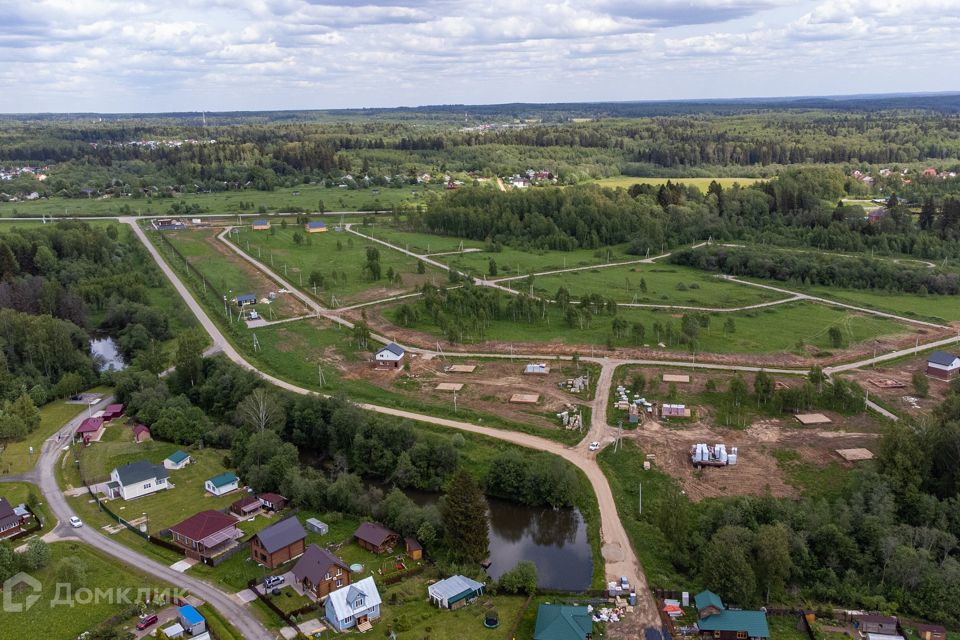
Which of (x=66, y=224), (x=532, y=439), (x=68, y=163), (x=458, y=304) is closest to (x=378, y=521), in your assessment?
A: (x=532, y=439)

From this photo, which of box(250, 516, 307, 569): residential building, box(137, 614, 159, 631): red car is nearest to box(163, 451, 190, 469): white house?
box(250, 516, 307, 569): residential building

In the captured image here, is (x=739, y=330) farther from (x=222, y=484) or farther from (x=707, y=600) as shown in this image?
(x=222, y=484)

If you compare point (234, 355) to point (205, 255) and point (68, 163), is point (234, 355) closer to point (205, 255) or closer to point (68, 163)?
point (205, 255)

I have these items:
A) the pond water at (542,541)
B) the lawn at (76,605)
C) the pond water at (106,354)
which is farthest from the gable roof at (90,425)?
the pond water at (542,541)

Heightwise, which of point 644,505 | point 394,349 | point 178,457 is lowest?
point 644,505

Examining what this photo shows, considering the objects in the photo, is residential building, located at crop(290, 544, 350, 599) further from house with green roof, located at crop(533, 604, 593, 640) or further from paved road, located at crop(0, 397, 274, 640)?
house with green roof, located at crop(533, 604, 593, 640)

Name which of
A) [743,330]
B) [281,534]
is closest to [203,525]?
[281,534]

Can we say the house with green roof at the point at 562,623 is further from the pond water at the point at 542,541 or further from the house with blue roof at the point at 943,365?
the house with blue roof at the point at 943,365
